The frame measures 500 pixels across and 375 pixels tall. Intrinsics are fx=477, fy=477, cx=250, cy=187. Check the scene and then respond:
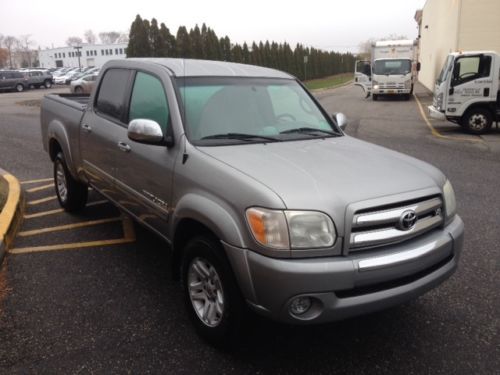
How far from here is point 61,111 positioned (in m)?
5.70

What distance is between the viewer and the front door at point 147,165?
3.49 meters

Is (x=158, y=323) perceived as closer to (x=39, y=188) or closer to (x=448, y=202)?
(x=448, y=202)

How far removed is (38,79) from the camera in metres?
41.8

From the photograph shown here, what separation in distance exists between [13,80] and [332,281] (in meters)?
42.4

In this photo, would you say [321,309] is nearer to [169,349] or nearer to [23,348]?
[169,349]

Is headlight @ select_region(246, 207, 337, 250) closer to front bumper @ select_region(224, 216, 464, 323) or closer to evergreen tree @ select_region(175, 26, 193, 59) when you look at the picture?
front bumper @ select_region(224, 216, 464, 323)

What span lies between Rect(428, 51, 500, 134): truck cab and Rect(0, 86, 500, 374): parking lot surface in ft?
26.9

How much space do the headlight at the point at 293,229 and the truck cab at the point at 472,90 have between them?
1173 cm

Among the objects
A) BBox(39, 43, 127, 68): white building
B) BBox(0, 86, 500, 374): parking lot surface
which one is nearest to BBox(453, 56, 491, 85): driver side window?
BBox(0, 86, 500, 374): parking lot surface

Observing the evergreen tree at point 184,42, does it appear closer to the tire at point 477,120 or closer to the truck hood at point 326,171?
the tire at point 477,120

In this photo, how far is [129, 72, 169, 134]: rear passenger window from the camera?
3.74 m

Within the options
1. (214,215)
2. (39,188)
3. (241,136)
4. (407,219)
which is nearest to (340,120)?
(241,136)

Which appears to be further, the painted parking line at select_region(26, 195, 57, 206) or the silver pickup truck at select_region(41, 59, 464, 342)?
the painted parking line at select_region(26, 195, 57, 206)

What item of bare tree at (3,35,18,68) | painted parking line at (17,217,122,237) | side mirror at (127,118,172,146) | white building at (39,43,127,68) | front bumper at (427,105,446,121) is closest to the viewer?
side mirror at (127,118,172,146)
